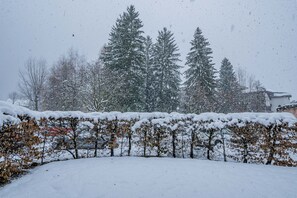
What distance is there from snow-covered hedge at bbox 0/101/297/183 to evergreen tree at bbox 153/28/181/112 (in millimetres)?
16443

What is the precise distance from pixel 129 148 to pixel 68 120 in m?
2.45

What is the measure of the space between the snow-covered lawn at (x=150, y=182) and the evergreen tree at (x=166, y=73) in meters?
18.9

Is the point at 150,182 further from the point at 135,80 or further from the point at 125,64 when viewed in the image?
the point at 125,64

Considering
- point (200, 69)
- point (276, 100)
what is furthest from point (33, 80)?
point (276, 100)

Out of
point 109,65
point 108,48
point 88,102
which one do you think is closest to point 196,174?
point 88,102

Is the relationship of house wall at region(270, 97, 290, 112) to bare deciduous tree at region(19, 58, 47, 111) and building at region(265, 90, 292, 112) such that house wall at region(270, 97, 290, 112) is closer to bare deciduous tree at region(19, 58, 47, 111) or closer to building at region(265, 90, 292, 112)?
building at region(265, 90, 292, 112)

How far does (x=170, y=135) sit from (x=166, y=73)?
18.8 m

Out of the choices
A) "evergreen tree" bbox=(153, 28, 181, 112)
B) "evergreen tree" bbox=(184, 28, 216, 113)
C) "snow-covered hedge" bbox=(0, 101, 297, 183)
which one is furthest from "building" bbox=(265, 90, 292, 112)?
"snow-covered hedge" bbox=(0, 101, 297, 183)

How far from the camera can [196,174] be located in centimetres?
485

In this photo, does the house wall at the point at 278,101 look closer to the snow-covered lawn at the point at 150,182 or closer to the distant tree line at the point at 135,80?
the distant tree line at the point at 135,80

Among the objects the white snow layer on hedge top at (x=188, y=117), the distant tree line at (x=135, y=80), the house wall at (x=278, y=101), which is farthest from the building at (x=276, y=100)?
the white snow layer on hedge top at (x=188, y=117)

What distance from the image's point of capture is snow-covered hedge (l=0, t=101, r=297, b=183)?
654 cm

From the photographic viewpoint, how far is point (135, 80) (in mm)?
21562

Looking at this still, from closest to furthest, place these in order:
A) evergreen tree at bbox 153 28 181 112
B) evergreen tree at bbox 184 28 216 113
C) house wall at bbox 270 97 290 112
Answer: evergreen tree at bbox 184 28 216 113
evergreen tree at bbox 153 28 181 112
house wall at bbox 270 97 290 112
